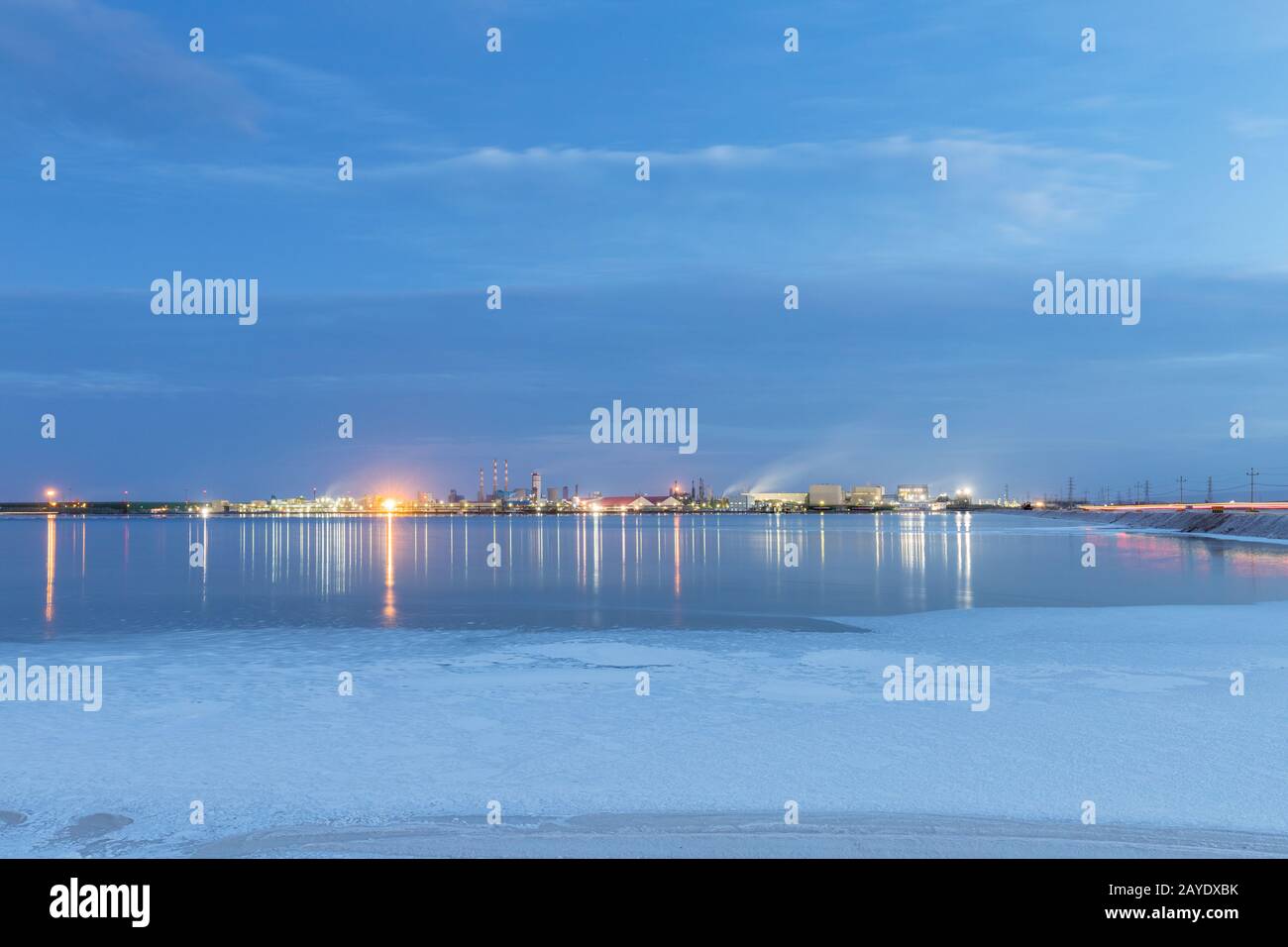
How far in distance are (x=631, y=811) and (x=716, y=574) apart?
1134 inches

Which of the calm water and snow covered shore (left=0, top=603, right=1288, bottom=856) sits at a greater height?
snow covered shore (left=0, top=603, right=1288, bottom=856)

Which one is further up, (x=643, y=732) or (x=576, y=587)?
(x=643, y=732)

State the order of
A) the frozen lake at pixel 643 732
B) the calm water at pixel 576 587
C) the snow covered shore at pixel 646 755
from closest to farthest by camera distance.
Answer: the snow covered shore at pixel 646 755, the frozen lake at pixel 643 732, the calm water at pixel 576 587

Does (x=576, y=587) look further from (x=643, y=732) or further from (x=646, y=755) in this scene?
(x=646, y=755)

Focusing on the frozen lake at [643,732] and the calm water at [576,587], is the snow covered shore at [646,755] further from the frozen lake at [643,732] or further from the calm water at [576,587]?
the calm water at [576,587]

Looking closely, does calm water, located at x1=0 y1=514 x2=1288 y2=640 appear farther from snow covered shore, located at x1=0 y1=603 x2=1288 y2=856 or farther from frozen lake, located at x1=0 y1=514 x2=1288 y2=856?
snow covered shore, located at x1=0 y1=603 x2=1288 y2=856

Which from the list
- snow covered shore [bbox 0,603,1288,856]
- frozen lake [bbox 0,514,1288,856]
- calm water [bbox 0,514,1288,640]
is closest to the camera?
snow covered shore [bbox 0,603,1288,856]

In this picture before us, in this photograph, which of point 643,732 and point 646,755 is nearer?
point 646,755

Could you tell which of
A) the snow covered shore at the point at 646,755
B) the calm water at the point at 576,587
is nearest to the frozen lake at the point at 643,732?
the snow covered shore at the point at 646,755

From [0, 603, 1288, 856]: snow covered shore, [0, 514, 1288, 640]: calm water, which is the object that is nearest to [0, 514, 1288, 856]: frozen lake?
[0, 603, 1288, 856]: snow covered shore

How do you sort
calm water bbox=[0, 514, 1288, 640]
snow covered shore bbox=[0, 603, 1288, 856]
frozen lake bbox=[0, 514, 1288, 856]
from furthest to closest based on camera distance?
calm water bbox=[0, 514, 1288, 640]
frozen lake bbox=[0, 514, 1288, 856]
snow covered shore bbox=[0, 603, 1288, 856]

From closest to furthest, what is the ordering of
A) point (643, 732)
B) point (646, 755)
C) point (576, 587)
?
point (646, 755) → point (643, 732) → point (576, 587)

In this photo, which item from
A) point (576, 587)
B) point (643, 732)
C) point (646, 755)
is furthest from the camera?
point (576, 587)

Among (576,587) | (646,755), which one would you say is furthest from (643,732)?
(576,587)
